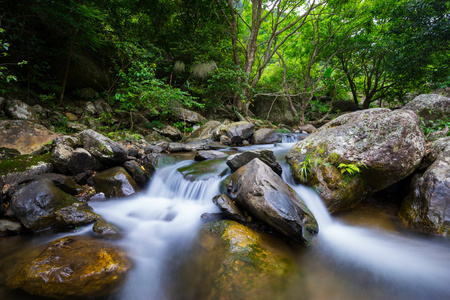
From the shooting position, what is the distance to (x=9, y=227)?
285 cm

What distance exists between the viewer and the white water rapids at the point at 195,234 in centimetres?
225

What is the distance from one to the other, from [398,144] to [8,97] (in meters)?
10.4

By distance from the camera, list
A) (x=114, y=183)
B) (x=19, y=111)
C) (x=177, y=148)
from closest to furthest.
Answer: (x=114, y=183)
(x=19, y=111)
(x=177, y=148)

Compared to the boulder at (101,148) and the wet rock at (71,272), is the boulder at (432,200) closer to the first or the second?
the wet rock at (71,272)

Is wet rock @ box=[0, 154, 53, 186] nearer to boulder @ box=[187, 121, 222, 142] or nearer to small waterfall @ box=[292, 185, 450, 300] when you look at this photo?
boulder @ box=[187, 121, 222, 142]

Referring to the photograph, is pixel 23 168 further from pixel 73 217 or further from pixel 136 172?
pixel 136 172

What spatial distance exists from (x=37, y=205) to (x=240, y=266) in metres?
3.41

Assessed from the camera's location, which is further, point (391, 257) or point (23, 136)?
point (23, 136)

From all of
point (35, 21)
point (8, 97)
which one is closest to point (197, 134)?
point (8, 97)

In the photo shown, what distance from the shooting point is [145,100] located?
6.75 m

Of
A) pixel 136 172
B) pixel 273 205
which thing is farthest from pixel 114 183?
pixel 273 205

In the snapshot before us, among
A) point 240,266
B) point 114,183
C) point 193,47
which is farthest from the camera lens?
point 193,47

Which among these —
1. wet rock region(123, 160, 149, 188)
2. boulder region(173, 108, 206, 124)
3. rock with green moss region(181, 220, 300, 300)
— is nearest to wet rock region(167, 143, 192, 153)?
wet rock region(123, 160, 149, 188)

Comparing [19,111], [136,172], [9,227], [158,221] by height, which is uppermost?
[19,111]
